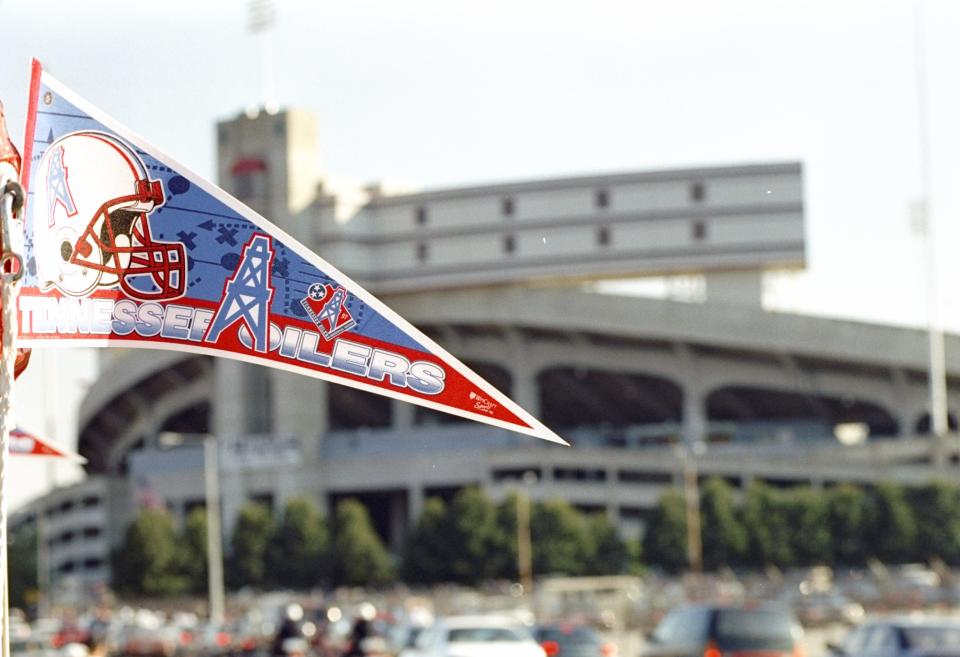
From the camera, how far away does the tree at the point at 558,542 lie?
80.8 meters

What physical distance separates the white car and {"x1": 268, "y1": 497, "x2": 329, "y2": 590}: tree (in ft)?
206

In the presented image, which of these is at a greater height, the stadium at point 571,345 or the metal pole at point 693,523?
the stadium at point 571,345

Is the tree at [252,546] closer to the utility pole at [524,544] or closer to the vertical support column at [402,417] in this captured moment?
the utility pole at [524,544]

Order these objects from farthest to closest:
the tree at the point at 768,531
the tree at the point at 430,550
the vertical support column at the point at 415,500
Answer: the vertical support column at the point at 415,500
the tree at the point at 430,550
the tree at the point at 768,531

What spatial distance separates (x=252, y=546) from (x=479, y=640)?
65.2m

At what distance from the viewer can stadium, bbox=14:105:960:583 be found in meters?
91.3

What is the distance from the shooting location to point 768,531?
79.6 m

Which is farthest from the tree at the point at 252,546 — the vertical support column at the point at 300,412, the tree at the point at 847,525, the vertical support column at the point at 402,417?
the tree at the point at 847,525

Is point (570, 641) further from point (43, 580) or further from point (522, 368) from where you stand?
point (43, 580)

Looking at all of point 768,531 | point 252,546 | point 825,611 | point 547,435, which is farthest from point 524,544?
point 547,435

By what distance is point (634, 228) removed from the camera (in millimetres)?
93062

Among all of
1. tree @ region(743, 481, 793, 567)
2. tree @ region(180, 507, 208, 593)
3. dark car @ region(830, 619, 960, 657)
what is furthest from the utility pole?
dark car @ region(830, 619, 960, 657)

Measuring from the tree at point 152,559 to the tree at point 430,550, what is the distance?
1190cm

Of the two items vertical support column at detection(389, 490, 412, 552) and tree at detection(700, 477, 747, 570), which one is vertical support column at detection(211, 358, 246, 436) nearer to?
vertical support column at detection(389, 490, 412, 552)
